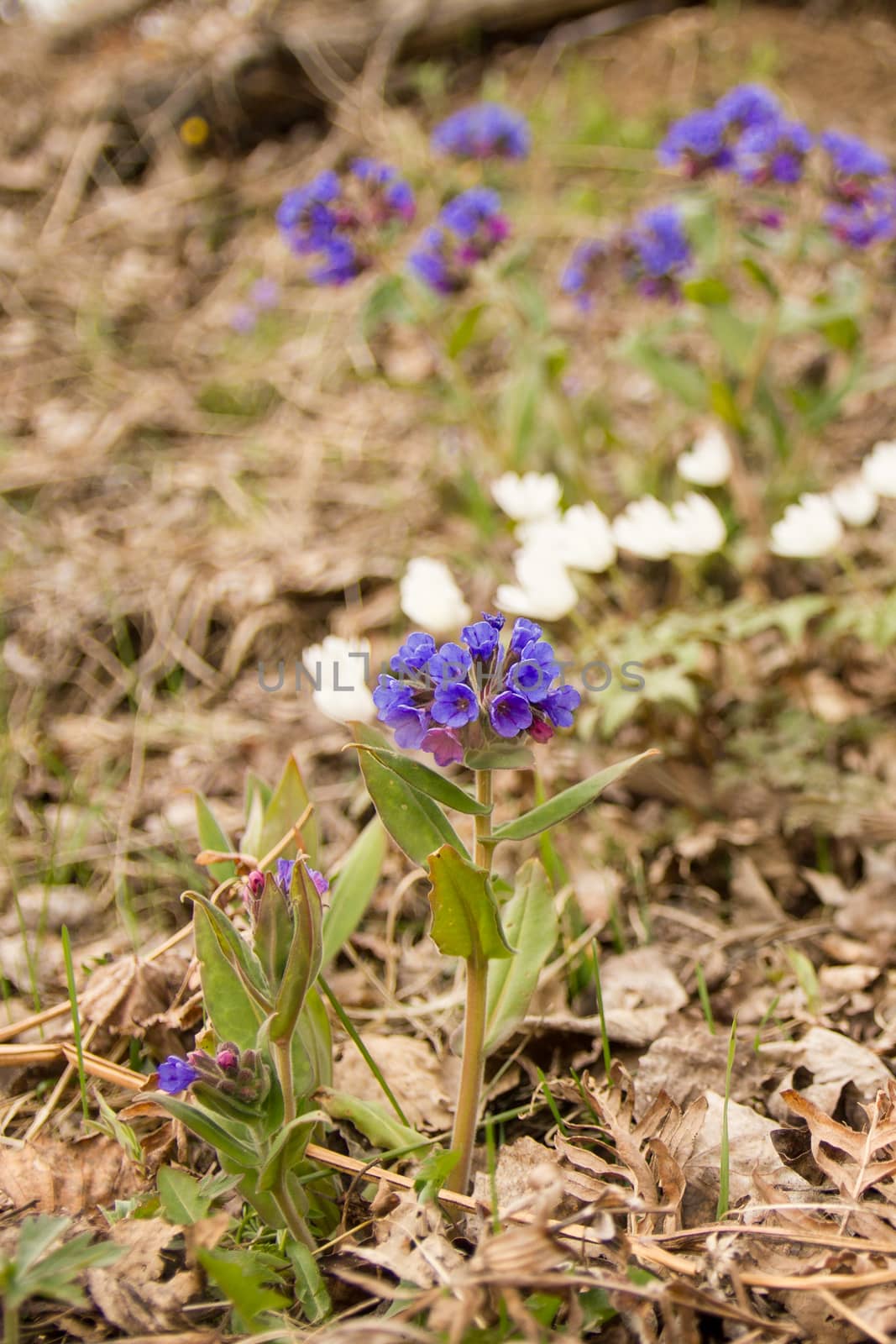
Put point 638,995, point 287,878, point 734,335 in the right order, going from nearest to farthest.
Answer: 1. point 287,878
2. point 638,995
3. point 734,335

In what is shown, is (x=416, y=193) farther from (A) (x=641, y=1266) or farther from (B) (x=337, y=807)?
(A) (x=641, y=1266)

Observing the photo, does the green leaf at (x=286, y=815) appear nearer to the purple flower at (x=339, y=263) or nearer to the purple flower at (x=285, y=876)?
the purple flower at (x=285, y=876)

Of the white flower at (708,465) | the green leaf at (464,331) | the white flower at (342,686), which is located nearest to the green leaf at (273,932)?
the white flower at (342,686)

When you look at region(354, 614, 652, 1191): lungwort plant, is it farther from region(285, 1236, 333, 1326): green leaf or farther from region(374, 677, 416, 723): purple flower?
region(285, 1236, 333, 1326): green leaf

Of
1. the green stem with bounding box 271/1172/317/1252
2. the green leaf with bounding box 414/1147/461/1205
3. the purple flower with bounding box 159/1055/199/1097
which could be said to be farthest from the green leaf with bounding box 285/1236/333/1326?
the purple flower with bounding box 159/1055/199/1097

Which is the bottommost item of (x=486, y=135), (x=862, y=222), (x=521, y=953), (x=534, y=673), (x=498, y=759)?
(x=521, y=953)

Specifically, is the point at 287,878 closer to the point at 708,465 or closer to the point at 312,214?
the point at 708,465

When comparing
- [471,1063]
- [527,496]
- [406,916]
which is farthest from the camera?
[527,496]

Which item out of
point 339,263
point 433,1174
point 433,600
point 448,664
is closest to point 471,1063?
point 433,1174
